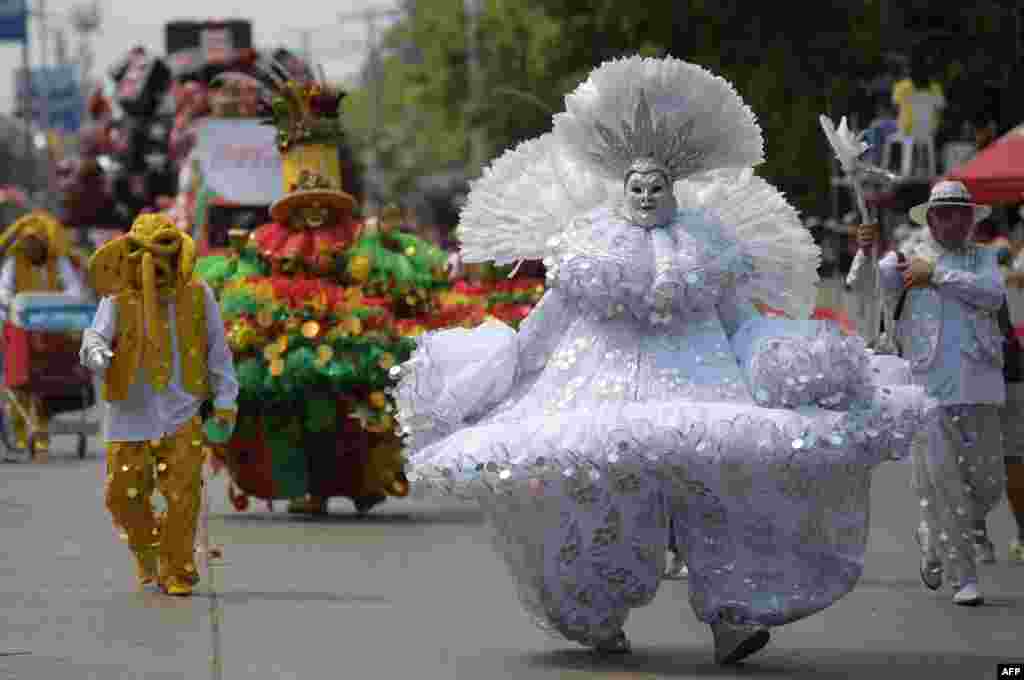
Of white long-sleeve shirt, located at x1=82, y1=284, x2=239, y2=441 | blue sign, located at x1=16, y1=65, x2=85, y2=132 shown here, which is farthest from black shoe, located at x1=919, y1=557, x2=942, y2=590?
blue sign, located at x1=16, y1=65, x2=85, y2=132

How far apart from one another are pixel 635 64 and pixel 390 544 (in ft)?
18.4

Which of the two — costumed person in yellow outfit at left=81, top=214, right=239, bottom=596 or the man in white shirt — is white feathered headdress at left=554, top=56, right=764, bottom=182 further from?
costumed person in yellow outfit at left=81, top=214, right=239, bottom=596

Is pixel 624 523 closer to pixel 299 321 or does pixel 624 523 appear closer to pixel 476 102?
pixel 299 321

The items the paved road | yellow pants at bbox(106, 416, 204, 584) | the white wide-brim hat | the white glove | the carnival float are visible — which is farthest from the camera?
the carnival float

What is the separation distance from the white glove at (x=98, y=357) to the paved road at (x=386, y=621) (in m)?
1.12

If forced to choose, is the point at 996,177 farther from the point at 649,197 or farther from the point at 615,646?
the point at 615,646

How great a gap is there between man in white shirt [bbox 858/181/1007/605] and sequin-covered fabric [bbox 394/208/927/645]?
2.66 metres

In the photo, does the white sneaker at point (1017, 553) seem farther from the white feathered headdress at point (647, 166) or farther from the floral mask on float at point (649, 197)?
the floral mask on float at point (649, 197)

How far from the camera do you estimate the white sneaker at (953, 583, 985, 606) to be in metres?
12.3

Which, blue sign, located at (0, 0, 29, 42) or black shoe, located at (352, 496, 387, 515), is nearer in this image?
black shoe, located at (352, 496, 387, 515)

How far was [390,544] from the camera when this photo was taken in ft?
50.4

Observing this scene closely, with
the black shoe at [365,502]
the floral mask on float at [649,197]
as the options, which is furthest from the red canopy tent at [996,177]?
the floral mask on float at [649,197]

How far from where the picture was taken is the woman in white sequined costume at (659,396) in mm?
9484

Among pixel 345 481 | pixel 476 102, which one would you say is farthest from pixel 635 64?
pixel 476 102
